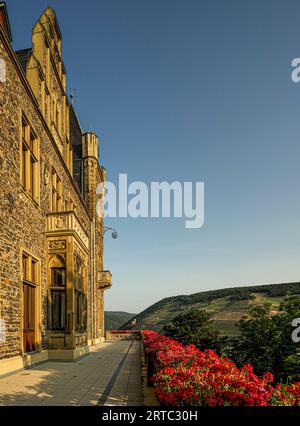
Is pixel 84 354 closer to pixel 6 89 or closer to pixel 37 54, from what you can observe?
pixel 6 89

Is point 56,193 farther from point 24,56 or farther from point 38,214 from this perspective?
point 24,56

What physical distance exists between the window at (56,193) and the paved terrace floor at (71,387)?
25.1ft

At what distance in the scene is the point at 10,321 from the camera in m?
10.8

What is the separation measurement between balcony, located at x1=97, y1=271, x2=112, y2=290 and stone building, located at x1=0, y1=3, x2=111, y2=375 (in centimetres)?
1017

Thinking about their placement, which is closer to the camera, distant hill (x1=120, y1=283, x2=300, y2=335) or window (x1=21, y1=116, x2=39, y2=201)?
window (x1=21, y1=116, x2=39, y2=201)

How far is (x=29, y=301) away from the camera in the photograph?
13.3 meters

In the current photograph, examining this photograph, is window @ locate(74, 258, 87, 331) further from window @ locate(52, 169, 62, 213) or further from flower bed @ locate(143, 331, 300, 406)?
flower bed @ locate(143, 331, 300, 406)

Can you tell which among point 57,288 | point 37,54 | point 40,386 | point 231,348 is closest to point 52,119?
point 37,54

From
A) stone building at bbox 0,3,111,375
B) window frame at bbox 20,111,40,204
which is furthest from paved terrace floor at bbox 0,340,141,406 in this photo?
window frame at bbox 20,111,40,204

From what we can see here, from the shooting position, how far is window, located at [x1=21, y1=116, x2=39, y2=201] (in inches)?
517

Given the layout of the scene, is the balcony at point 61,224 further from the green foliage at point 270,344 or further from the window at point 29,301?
the green foliage at point 270,344

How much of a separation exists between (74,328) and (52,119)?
380 inches

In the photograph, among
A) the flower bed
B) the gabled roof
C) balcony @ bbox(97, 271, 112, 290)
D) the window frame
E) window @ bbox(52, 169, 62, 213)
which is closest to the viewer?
the flower bed

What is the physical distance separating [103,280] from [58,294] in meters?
15.6
